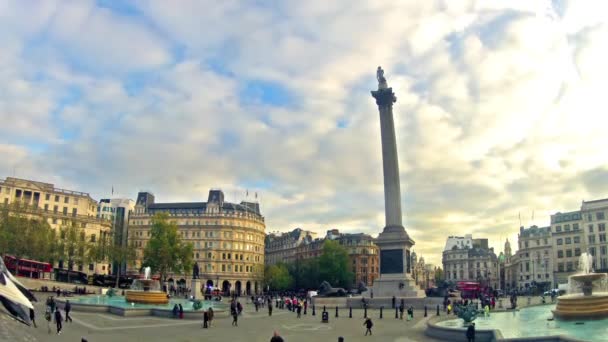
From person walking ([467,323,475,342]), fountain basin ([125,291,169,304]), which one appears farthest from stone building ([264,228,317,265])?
person walking ([467,323,475,342])

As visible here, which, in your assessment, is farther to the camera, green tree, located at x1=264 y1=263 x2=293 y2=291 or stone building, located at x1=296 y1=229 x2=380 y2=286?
stone building, located at x1=296 y1=229 x2=380 y2=286

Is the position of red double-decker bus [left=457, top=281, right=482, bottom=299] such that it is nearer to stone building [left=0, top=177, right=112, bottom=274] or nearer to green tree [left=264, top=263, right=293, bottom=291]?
green tree [left=264, top=263, right=293, bottom=291]

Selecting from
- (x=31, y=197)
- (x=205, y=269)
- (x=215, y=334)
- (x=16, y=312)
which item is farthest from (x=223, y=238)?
(x=16, y=312)

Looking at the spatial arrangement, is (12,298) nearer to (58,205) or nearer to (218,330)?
(218,330)

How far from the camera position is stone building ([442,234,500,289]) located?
188m

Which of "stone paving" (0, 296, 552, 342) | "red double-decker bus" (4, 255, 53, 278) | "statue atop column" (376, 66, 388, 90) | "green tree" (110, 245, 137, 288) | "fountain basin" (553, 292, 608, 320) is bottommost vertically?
"stone paving" (0, 296, 552, 342)

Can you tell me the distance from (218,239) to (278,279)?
2148cm

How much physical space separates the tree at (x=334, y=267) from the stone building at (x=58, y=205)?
51.2 meters

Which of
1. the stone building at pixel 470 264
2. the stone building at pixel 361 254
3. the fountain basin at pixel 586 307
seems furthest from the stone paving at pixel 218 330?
the stone building at pixel 470 264

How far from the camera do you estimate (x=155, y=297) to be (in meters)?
51.4

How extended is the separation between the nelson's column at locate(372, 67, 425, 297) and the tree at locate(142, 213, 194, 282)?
50384 millimetres

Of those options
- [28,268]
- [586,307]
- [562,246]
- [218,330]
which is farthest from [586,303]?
[562,246]

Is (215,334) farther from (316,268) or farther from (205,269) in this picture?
(205,269)

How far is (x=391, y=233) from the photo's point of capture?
65.8m
